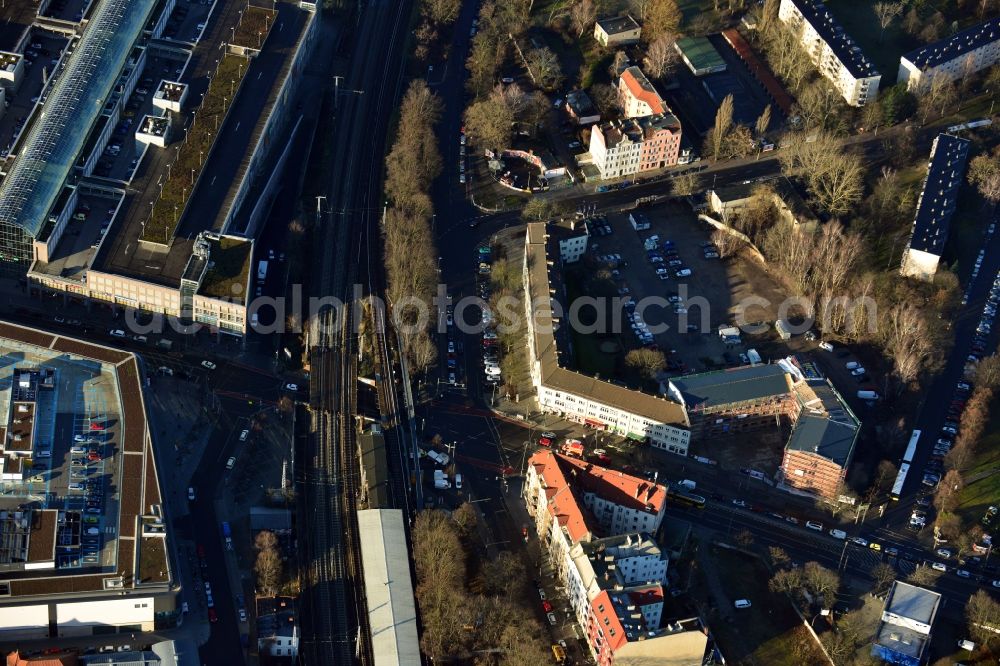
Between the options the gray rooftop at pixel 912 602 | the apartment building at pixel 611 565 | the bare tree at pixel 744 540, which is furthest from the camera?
the bare tree at pixel 744 540

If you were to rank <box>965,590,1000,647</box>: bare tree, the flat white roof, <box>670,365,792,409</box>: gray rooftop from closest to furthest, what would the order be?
1. the flat white roof
2. <box>965,590,1000,647</box>: bare tree
3. <box>670,365,792,409</box>: gray rooftop

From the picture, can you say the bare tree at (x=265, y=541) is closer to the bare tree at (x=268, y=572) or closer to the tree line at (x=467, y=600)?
the bare tree at (x=268, y=572)

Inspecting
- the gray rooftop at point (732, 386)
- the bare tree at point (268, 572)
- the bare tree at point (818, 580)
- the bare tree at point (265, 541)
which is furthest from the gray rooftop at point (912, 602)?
the bare tree at point (265, 541)

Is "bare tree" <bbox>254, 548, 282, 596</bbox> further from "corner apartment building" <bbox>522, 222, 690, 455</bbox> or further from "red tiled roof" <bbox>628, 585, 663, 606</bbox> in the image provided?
"corner apartment building" <bbox>522, 222, 690, 455</bbox>

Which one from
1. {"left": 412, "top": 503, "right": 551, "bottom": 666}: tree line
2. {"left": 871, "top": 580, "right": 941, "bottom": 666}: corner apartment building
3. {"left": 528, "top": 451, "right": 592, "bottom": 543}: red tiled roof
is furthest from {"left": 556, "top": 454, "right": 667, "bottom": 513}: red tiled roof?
{"left": 871, "top": 580, "right": 941, "bottom": 666}: corner apartment building

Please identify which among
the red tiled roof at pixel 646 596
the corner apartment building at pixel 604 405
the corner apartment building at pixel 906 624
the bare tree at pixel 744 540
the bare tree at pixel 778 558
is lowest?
the red tiled roof at pixel 646 596

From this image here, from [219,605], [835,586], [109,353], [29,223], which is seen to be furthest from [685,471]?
[29,223]

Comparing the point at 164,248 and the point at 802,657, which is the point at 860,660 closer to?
the point at 802,657
